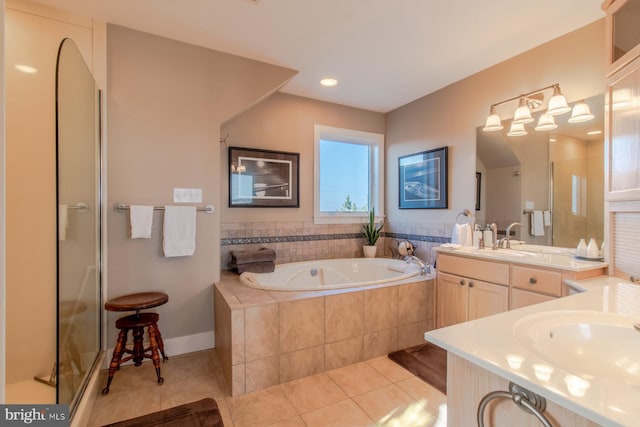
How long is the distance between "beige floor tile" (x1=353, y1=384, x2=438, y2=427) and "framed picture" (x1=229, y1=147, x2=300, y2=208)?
200 centimetres

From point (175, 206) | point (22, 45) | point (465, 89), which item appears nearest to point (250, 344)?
point (175, 206)

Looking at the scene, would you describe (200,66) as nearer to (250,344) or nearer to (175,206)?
(175,206)

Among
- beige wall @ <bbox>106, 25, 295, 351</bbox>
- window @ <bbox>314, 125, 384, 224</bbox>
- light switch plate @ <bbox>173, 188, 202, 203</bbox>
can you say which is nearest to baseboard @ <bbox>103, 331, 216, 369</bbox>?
beige wall @ <bbox>106, 25, 295, 351</bbox>

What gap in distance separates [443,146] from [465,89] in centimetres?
57

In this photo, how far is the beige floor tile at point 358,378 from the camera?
1954 millimetres

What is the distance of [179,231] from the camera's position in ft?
7.74

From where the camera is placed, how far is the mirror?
199 cm

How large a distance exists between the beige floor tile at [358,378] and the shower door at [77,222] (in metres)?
1.53

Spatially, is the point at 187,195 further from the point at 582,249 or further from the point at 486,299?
the point at 582,249

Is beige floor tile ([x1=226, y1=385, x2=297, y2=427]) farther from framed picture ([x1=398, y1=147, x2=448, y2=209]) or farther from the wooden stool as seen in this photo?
framed picture ([x1=398, y1=147, x2=448, y2=209])

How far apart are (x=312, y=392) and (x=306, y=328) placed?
0.39m

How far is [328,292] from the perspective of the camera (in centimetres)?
223

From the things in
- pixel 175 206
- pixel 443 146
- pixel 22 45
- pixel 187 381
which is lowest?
pixel 187 381

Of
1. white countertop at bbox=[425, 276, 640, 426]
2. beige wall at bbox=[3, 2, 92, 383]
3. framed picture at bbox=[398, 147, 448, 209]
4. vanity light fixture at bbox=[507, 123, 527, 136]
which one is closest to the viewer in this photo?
white countertop at bbox=[425, 276, 640, 426]
